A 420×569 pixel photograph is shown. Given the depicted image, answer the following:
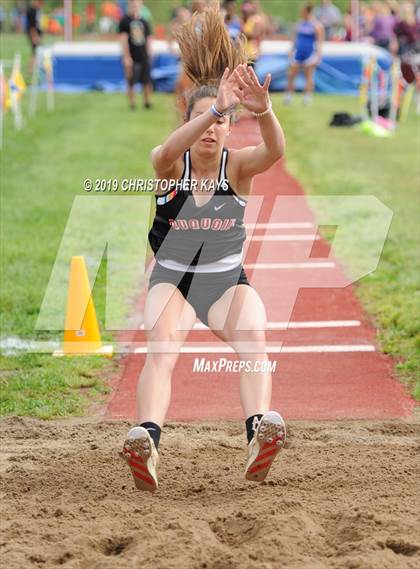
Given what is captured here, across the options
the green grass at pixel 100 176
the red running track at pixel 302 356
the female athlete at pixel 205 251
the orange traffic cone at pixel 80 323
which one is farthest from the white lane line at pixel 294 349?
the female athlete at pixel 205 251

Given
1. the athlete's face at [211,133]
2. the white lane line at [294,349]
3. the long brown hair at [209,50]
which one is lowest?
the white lane line at [294,349]

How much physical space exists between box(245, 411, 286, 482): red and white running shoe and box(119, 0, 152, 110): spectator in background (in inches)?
718

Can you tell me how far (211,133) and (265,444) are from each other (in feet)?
5.11

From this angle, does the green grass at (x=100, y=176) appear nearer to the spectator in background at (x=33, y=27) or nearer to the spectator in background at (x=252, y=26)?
the spectator in background at (x=252, y=26)

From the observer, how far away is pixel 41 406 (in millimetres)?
6176

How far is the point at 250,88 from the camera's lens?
180 inches

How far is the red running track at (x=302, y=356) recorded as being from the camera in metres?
6.12

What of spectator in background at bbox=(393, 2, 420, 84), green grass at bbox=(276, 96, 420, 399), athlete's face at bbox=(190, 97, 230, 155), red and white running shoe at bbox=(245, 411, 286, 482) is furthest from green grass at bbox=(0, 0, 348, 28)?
red and white running shoe at bbox=(245, 411, 286, 482)

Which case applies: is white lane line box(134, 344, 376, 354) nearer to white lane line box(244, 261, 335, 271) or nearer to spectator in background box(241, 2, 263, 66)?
white lane line box(244, 261, 335, 271)

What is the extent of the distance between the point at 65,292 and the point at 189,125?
4340 millimetres

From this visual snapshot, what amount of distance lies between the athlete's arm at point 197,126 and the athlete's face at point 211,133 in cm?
14

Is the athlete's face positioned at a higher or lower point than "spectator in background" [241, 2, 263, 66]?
higher

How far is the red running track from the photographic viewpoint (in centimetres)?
612

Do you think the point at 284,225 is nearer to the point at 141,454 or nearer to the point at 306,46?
the point at 141,454
